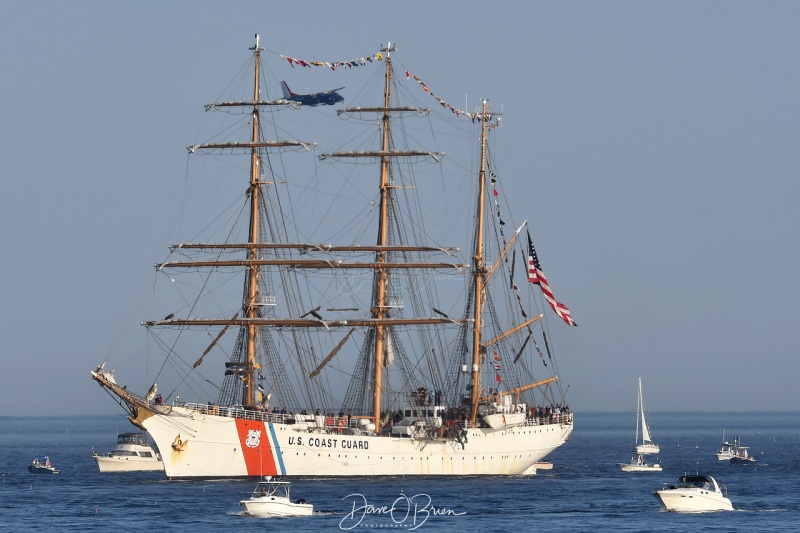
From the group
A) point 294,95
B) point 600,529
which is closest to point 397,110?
point 294,95

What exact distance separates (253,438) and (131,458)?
2947cm

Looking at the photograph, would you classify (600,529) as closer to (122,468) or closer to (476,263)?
(476,263)

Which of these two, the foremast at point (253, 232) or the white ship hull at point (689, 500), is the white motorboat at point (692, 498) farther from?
the foremast at point (253, 232)

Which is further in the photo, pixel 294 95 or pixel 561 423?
pixel 561 423

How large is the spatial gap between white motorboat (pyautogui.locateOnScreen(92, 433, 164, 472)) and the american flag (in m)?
39.9

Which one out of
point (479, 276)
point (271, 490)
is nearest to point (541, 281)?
point (479, 276)

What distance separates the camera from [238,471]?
114688 millimetres

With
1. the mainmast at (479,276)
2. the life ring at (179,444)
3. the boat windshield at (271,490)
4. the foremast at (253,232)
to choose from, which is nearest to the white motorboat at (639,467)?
the mainmast at (479,276)

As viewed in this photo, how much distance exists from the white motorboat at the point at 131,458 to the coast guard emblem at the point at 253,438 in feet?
86.2

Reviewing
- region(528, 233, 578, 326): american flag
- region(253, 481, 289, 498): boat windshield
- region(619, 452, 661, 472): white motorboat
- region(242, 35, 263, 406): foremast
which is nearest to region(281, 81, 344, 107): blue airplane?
region(242, 35, 263, 406): foremast

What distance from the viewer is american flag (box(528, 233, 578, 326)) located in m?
127

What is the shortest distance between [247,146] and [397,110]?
45.3 feet

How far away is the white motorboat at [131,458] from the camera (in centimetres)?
13975

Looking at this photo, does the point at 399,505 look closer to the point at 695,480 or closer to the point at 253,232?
the point at 695,480
